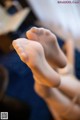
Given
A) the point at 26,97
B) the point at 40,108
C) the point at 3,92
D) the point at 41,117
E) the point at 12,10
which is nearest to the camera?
the point at 41,117

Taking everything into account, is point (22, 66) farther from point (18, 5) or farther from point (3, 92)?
point (18, 5)

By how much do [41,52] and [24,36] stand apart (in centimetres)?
4

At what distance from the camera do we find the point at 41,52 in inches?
14.2

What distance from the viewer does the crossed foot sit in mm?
334

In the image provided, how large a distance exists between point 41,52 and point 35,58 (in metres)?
0.02

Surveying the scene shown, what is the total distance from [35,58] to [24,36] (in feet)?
0.15

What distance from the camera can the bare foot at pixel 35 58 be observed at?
33cm

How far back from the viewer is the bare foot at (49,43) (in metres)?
0.35

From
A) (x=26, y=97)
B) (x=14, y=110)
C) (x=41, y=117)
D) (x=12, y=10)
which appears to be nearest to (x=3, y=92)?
(x=14, y=110)

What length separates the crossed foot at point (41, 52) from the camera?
13.2 inches

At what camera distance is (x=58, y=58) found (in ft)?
1.28

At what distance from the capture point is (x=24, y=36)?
0.36 meters

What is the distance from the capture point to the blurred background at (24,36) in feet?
1.29

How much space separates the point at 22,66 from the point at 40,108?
2.16 ft
